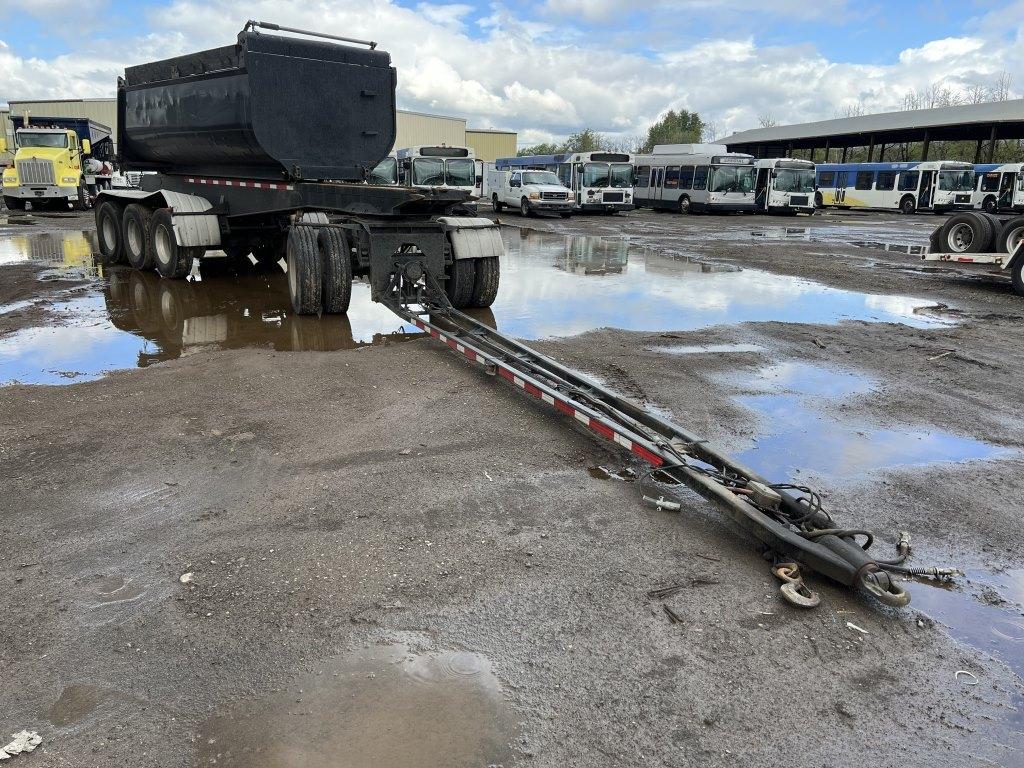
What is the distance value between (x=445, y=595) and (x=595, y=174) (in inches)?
1338

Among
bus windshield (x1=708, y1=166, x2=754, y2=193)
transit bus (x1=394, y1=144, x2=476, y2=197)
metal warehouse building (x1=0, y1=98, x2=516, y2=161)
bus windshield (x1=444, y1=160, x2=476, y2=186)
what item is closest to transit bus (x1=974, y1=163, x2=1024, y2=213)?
bus windshield (x1=708, y1=166, x2=754, y2=193)

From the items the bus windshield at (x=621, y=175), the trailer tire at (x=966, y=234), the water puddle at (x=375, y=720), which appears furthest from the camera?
the bus windshield at (x=621, y=175)

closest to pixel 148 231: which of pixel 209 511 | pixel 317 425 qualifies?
pixel 317 425

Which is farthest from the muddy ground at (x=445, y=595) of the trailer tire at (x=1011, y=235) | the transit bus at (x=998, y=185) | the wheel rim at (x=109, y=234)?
the transit bus at (x=998, y=185)

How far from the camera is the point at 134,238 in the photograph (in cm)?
1334

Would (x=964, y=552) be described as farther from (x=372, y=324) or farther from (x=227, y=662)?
(x=372, y=324)

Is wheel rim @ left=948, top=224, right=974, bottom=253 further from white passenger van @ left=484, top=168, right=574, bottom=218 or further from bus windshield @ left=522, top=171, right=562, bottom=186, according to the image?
bus windshield @ left=522, top=171, right=562, bottom=186

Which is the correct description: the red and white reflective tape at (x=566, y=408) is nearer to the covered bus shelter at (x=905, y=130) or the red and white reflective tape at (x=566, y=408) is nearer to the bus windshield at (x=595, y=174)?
the bus windshield at (x=595, y=174)

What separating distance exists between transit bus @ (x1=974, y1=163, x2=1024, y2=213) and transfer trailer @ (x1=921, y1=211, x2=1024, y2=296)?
25.2 m

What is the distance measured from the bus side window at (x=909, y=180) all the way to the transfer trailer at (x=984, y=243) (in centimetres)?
2922

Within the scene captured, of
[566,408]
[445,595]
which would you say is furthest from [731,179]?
[445,595]

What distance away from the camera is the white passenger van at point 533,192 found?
1315 inches

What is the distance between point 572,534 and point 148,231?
37.3 feet

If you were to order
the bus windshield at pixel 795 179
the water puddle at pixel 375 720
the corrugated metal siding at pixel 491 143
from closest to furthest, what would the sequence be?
the water puddle at pixel 375 720 < the bus windshield at pixel 795 179 < the corrugated metal siding at pixel 491 143
